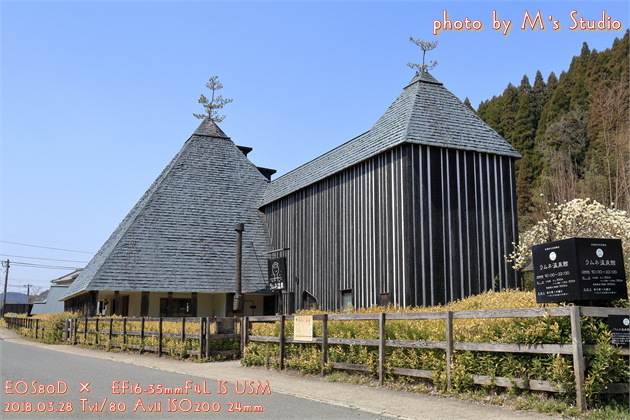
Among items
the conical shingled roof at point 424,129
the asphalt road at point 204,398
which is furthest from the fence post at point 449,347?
the conical shingled roof at point 424,129

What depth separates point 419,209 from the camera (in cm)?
1898

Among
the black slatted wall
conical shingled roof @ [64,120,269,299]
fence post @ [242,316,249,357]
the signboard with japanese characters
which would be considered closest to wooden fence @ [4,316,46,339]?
conical shingled roof @ [64,120,269,299]

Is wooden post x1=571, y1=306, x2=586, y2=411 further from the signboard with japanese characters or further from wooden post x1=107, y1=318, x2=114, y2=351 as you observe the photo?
wooden post x1=107, y1=318, x2=114, y2=351

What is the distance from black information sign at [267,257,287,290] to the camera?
24.0 metres

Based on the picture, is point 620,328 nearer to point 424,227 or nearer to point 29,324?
point 424,227

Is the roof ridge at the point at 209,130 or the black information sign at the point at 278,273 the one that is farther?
the roof ridge at the point at 209,130

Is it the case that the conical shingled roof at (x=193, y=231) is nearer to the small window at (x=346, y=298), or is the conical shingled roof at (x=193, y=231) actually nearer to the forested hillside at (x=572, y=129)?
the small window at (x=346, y=298)

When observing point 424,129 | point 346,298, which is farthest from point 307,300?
point 424,129

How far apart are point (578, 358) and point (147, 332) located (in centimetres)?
1498

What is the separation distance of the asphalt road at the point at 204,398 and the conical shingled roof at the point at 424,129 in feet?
31.7

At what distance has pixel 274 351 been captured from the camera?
48.1ft

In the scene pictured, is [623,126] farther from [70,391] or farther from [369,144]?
[70,391]

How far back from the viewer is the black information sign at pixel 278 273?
78.6 feet

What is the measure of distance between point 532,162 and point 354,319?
44.6 meters
